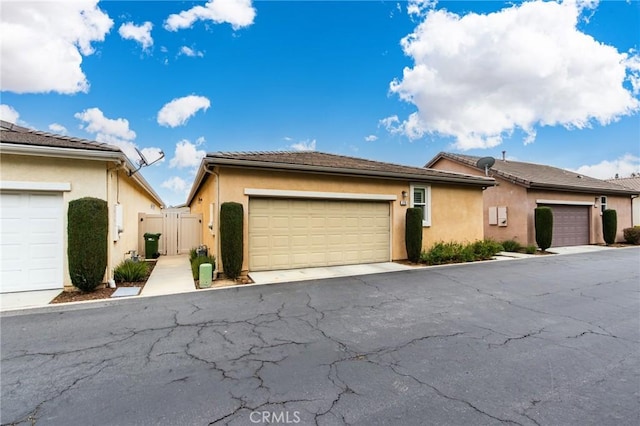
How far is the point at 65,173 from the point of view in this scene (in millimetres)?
6988

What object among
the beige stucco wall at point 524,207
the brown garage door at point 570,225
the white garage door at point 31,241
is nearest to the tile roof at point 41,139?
the white garage door at point 31,241

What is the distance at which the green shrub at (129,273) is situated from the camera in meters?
7.70

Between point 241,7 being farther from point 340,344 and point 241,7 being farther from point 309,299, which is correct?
point 340,344

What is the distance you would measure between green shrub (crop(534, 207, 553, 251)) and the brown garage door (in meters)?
2.12

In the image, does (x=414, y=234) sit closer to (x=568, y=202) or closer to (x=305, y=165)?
(x=305, y=165)

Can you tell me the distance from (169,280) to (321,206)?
488 centimetres

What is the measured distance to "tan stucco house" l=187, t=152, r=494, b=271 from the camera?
8805 millimetres

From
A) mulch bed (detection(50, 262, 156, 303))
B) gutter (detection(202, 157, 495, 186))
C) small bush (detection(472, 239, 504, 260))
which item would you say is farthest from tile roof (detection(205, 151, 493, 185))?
mulch bed (detection(50, 262, 156, 303))

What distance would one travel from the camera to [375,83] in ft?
51.5

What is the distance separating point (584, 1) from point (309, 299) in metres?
14.4

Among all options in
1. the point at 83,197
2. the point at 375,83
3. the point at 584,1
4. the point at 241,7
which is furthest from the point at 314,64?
the point at 83,197

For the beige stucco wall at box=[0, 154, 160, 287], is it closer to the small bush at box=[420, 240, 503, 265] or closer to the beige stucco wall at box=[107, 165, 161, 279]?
the beige stucco wall at box=[107, 165, 161, 279]

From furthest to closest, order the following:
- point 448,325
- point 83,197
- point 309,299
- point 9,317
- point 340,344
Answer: point 83,197 → point 309,299 → point 9,317 → point 448,325 → point 340,344

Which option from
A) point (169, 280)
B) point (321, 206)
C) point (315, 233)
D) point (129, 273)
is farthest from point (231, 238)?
point (321, 206)
